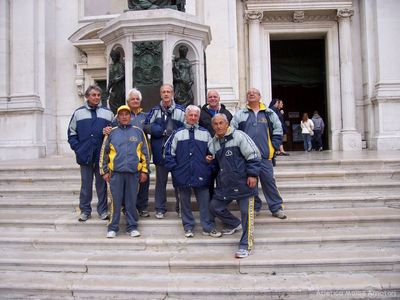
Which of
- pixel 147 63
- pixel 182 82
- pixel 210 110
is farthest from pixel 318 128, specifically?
pixel 210 110

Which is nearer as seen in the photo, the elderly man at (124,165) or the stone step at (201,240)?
the stone step at (201,240)

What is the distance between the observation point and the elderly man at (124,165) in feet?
16.4

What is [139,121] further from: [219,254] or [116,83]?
[116,83]

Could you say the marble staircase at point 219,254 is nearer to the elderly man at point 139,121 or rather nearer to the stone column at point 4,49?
the elderly man at point 139,121

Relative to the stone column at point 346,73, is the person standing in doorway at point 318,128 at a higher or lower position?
lower

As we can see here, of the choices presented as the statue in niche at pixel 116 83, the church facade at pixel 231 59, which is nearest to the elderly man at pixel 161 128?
the statue in niche at pixel 116 83

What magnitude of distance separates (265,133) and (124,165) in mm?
2032

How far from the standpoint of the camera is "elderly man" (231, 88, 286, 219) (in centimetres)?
534

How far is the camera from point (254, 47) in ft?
46.7

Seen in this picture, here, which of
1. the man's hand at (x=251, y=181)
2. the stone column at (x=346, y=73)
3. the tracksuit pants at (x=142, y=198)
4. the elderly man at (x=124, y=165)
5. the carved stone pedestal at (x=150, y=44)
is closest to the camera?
the man's hand at (x=251, y=181)

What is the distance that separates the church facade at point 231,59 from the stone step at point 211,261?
28.4 ft

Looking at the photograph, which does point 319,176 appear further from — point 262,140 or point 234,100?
point 234,100

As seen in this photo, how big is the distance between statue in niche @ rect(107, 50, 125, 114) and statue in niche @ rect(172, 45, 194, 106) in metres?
1.11

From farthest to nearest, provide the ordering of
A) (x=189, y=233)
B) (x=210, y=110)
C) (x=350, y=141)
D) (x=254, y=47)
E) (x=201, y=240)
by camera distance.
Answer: (x=254, y=47) → (x=350, y=141) → (x=210, y=110) → (x=189, y=233) → (x=201, y=240)
